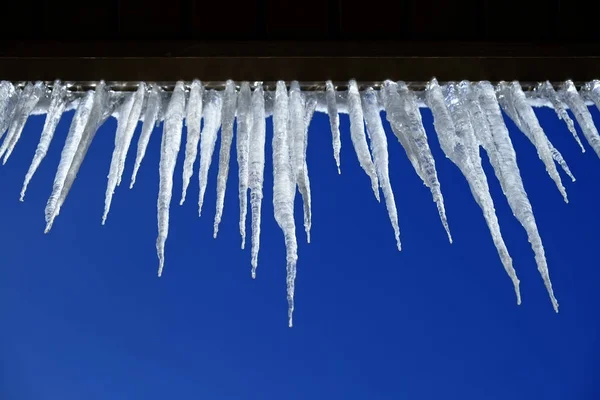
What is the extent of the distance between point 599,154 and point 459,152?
33 centimetres

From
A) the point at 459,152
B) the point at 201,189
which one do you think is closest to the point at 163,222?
the point at 201,189

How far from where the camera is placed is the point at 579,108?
Answer: 1990mm

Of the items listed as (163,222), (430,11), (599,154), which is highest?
(430,11)

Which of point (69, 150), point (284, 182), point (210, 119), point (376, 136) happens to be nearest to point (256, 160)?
A: point (284, 182)

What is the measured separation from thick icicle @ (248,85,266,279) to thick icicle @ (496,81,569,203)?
2.00 ft

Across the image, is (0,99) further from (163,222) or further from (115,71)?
(163,222)

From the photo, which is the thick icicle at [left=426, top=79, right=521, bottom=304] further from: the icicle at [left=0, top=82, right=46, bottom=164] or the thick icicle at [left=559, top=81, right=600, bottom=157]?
the icicle at [left=0, top=82, right=46, bottom=164]

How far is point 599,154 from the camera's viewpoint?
1.91 m

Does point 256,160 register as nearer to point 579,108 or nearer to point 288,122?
point 288,122

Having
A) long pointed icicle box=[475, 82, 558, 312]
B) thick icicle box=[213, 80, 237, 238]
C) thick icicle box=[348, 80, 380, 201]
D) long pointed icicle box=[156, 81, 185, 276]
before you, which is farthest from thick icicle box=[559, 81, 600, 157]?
long pointed icicle box=[156, 81, 185, 276]

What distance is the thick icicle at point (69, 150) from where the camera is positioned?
1811 mm

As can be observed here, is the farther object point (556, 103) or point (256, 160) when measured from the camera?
point (556, 103)

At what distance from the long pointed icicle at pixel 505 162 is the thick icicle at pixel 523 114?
2.2 inches

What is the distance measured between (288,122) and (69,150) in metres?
0.55
